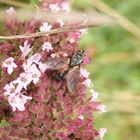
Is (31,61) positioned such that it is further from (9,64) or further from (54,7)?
(54,7)

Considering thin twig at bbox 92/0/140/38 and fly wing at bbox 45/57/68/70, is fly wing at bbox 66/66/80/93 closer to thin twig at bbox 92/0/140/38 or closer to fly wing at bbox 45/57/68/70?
fly wing at bbox 45/57/68/70

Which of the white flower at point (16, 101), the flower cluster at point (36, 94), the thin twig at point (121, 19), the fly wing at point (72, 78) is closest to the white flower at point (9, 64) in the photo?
the flower cluster at point (36, 94)

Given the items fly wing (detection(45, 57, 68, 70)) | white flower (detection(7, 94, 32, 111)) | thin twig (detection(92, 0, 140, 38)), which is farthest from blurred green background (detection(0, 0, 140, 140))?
white flower (detection(7, 94, 32, 111))

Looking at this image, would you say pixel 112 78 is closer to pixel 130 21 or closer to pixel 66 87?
pixel 130 21

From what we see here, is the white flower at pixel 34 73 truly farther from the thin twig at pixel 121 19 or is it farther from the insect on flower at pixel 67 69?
the thin twig at pixel 121 19

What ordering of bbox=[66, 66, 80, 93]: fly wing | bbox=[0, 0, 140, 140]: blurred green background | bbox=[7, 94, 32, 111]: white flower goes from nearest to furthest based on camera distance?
bbox=[7, 94, 32, 111]: white flower
bbox=[66, 66, 80, 93]: fly wing
bbox=[0, 0, 140, 140]: blurred green background

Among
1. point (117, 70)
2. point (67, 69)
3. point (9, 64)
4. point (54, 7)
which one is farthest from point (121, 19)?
point (9, 64)
